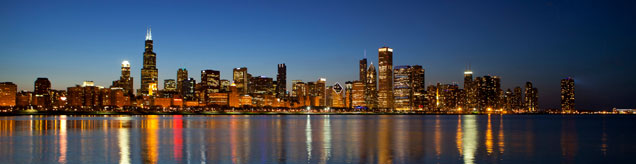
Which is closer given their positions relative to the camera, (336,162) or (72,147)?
(336,162)

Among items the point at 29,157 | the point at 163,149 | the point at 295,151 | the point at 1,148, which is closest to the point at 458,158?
the point at 295,151

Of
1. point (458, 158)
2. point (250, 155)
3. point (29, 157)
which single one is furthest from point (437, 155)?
point (29, 157)

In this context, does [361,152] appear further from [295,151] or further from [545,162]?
[545,162]

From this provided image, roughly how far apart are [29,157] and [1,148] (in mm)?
7538

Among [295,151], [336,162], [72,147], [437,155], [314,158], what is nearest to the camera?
[336,162]

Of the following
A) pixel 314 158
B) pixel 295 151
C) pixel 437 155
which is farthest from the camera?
pixel 295 151

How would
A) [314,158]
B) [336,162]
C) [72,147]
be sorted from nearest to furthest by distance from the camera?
1. [336,162]
2. [314,158]
3. [72,147]

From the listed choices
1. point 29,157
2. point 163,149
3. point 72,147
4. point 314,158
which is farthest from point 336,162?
point 72,147

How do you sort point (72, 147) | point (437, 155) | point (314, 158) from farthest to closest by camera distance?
1. point (72, 147)
2. point (437, 155)
3. point (314, 158)

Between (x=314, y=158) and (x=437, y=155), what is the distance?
795 centimetres

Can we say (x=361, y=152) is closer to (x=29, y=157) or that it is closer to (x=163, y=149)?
(x=163, y=149)

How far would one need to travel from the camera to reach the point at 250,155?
3297 cm

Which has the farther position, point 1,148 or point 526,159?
point 1,148

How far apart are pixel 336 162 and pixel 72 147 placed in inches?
825
